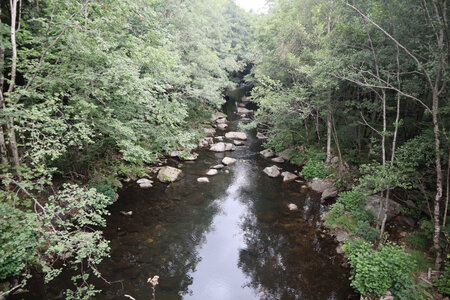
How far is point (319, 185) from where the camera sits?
13734mm

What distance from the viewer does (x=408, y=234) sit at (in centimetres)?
865

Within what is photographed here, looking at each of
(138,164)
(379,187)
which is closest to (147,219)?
(138,164)

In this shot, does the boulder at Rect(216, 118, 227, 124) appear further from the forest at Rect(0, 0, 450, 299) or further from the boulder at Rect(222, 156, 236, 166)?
the forest at Rect(0, 0, 450, 299)

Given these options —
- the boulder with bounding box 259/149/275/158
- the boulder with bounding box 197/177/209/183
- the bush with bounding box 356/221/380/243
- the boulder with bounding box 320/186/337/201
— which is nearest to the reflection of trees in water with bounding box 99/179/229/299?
the boulder with bounding box 197/177/209/183

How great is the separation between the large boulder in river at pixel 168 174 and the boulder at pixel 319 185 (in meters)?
8.13

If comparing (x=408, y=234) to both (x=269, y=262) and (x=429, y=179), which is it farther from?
(x=269, y=262)

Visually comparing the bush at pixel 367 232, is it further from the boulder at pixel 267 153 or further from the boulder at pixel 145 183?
the boulder at pixel 267 153

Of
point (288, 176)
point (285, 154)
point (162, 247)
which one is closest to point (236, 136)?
point (285, 154)

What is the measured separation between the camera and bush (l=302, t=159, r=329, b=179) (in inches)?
569

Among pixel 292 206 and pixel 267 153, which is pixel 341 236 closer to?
pixel 292 206

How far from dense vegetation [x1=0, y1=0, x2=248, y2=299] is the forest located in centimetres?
6

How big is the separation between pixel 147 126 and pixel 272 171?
844 centimetres

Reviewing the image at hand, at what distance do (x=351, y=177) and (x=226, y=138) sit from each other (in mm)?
12341

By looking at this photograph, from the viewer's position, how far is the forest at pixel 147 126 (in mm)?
5785
